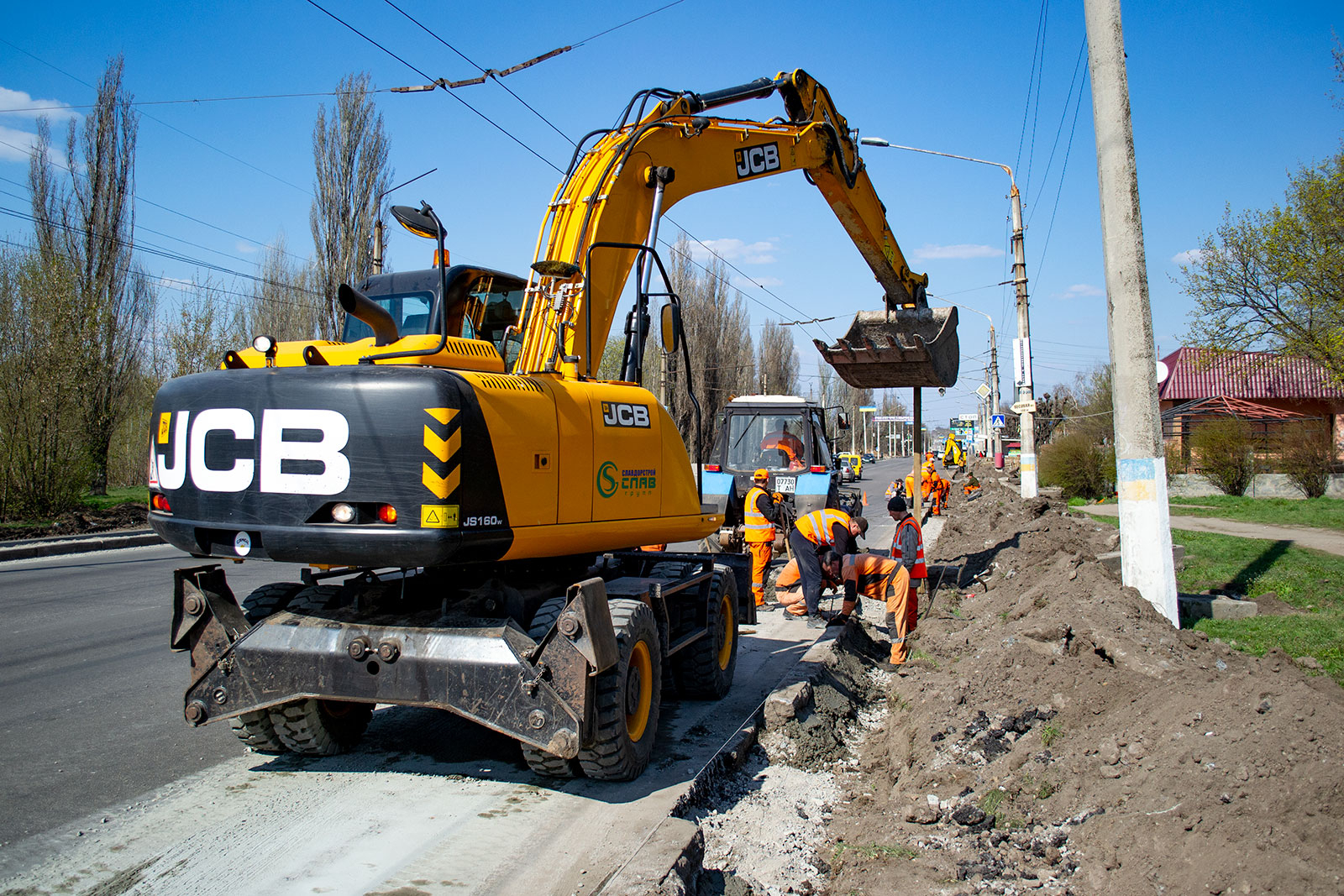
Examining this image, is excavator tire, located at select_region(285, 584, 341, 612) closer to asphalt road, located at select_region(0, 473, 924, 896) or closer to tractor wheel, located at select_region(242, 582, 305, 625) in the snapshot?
tractor wheel, located at select_region(242, 582, 305, 625)

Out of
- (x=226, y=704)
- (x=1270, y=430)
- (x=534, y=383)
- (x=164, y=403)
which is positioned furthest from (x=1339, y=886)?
(x=1270, y=430)

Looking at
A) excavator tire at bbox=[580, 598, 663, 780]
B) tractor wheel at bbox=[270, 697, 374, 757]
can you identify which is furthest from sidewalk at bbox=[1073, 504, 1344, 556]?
tractor wheel at bbox=[270, 697, 374, 757]

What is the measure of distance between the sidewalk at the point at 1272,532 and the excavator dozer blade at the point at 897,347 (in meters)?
3.05

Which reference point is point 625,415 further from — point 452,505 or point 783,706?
point 783,706

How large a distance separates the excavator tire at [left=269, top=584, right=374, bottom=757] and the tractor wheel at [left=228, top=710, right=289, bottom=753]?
0.10 ft

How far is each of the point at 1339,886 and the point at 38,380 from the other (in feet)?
66.0

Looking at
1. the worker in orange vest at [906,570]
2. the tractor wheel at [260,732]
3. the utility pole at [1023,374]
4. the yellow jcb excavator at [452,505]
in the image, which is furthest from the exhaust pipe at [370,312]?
the utility pole at [1023,374]

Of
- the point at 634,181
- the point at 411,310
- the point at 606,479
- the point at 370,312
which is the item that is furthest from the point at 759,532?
the point at 370,312

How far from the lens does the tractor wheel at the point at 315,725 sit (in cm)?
463

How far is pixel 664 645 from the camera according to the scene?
5152 mm

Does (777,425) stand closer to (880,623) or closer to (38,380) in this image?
(880,623)

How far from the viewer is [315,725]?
4660mm

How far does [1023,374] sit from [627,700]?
1604cm

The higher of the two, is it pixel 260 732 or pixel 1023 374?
pixel 1023 374
